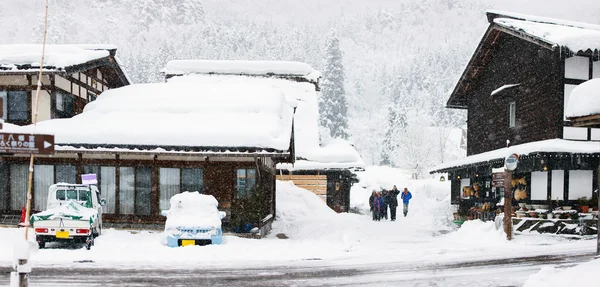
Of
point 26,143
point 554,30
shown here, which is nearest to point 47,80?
point 26,143

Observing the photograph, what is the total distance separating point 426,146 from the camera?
67812 mm

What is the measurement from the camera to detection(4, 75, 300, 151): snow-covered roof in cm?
1791

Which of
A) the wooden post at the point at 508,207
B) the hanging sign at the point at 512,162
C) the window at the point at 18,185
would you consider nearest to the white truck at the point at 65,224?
the window at the point at 18,185

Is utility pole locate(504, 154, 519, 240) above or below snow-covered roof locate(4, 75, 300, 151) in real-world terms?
below

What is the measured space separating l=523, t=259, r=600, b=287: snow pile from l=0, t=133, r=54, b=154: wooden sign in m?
7.04

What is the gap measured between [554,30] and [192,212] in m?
14.5

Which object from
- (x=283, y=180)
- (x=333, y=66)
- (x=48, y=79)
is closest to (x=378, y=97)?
(x=333, y=66)

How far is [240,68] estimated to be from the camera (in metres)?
33.5

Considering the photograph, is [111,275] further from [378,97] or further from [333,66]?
[378,97]

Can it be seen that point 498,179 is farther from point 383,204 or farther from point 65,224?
point 65,224

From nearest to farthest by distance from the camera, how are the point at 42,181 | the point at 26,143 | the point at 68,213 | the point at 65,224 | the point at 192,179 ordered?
the point at 26,143
the point at 65,224
the point at 68,213
the point at 192,179
the point at 42,181

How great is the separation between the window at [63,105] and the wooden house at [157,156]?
186 centimetres

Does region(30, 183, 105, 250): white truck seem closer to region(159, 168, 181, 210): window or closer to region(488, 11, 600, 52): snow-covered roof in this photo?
region(159, 168, 181, 210): window

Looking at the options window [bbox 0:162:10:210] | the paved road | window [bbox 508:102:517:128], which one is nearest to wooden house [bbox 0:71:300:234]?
window [bbox 0:162:10:210]
